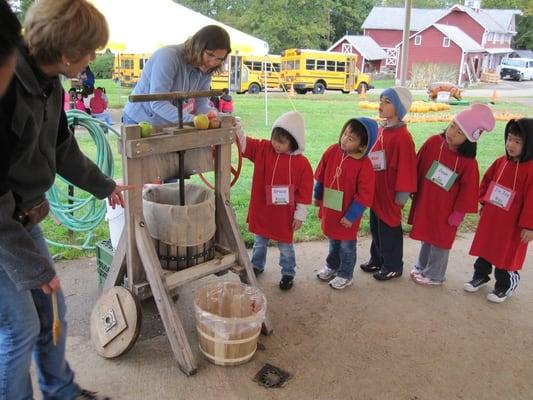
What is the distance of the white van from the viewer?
3114 cm

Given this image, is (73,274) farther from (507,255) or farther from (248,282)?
(507,255)

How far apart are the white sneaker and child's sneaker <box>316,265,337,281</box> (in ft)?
0.27

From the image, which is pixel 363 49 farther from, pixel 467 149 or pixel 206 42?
pixel 206 42

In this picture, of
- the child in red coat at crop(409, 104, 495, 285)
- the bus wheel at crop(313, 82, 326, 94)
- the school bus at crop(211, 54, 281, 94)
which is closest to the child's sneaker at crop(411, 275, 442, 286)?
the child in red coat at crop(409, 104, 495, 285)

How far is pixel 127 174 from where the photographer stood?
2.39 meters

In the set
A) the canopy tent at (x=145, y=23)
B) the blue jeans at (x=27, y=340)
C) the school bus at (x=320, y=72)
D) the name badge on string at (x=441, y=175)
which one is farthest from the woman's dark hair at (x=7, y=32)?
the school bus at (x=320, y=72)

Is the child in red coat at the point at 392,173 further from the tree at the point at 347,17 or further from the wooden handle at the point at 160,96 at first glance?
the tree at the point at 347,17

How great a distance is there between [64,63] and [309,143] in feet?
25.4

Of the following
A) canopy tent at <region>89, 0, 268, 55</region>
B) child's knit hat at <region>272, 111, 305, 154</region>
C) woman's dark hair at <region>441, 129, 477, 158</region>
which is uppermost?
canopy tent at <region>89, 0, 268, 55</region>

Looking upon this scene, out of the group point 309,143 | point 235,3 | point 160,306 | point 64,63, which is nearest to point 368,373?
point 160,306

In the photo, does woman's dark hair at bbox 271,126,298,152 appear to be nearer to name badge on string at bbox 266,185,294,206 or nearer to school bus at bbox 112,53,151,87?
name badge on string at bbox 266,185,294,206

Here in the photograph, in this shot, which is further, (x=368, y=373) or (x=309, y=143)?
(x=309, y=143)

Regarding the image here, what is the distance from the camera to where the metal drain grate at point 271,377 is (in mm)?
2436

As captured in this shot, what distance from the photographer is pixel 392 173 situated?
11.3ft
